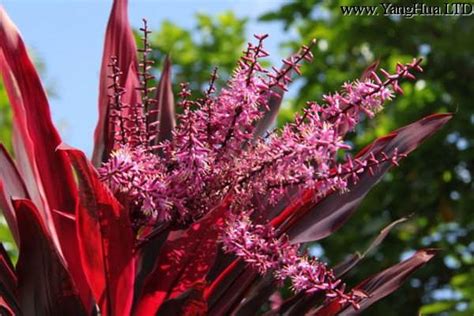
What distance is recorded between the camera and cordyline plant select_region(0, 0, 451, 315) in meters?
1.15

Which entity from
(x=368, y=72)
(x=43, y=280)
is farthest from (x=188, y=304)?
(x=368, y=72)

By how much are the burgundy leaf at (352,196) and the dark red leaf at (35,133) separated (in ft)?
1.14

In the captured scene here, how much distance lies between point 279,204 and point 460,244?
10.7 feet

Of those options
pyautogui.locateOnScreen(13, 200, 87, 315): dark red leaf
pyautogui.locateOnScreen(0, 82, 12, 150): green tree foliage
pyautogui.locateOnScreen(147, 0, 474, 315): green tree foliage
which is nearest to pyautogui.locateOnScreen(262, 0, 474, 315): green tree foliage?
pyautogui.locateOnScreen(147, 0, 474, 315): green tree foliage

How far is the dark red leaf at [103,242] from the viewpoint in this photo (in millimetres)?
1125

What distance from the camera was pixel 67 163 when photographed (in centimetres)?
134

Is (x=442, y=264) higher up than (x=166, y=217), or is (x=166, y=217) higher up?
(x=166, y=217)

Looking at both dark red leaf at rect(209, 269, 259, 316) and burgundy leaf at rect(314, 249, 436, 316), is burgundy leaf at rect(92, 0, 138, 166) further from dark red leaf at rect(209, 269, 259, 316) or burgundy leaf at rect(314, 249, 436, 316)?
burgundy leaf at rect(314, 249, 436, 316)

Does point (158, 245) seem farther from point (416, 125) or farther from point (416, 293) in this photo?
point (416, 293)

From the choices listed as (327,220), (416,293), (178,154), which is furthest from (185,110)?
(416,293)

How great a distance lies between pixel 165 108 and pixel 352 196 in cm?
45

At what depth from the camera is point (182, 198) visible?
3.84 ft

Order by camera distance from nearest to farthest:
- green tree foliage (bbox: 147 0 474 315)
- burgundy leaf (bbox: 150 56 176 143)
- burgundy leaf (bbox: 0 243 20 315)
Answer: burgundy leaf (bbox: 0 243 20 315)
burgundy leaf (bbox: 150 56 176 143)
green tree foliage (bbox: 147 0 474 315)

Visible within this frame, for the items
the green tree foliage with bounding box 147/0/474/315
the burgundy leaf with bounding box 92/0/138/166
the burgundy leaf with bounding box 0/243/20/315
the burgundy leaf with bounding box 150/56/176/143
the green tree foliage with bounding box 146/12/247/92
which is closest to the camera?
the burgundy leaf with bounding box 0/243/20/315
